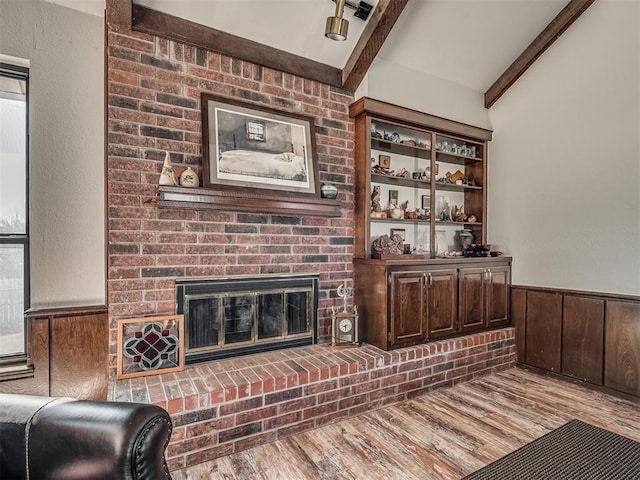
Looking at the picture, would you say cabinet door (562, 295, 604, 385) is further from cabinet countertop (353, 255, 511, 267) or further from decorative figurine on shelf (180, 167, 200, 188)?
decorative figurine on shelf (180, 167, 200, 188)

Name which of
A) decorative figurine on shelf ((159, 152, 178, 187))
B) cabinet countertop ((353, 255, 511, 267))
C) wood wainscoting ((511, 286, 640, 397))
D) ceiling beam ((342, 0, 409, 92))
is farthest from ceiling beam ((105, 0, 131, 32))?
wood wainscoting ((511, 286, 640, 397))

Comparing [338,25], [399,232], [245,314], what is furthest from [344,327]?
[338,25]

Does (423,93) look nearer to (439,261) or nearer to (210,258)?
(439,261)

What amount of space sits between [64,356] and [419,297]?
263cm

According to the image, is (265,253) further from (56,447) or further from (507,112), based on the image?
(507,112)

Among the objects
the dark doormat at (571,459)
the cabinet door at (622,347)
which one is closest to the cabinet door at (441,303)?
the dark doormat at (571,459)

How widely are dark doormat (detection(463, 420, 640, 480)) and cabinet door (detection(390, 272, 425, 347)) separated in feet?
3.49

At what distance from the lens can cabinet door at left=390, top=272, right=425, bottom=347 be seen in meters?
2.91

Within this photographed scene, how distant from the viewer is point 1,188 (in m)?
2.18

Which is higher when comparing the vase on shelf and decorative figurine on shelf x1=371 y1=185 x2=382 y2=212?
decorative figurine on shelf x1=371 y1=185 x2=382 y2=212

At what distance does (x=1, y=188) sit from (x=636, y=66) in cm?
467

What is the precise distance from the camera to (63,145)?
226cm

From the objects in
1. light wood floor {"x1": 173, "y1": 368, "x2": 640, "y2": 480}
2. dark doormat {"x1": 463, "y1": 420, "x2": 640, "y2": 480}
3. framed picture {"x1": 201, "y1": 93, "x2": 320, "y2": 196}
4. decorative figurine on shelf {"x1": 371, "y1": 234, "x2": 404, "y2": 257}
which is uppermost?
framed picture {"x1": 201, "y1": 93, "x2": 320, "y2": 196}

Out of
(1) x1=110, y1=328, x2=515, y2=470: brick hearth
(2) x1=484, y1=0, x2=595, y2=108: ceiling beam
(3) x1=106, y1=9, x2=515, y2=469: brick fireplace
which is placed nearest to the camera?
(1) x1=110, y1=328, x2=515, y2=470: brick hearth
